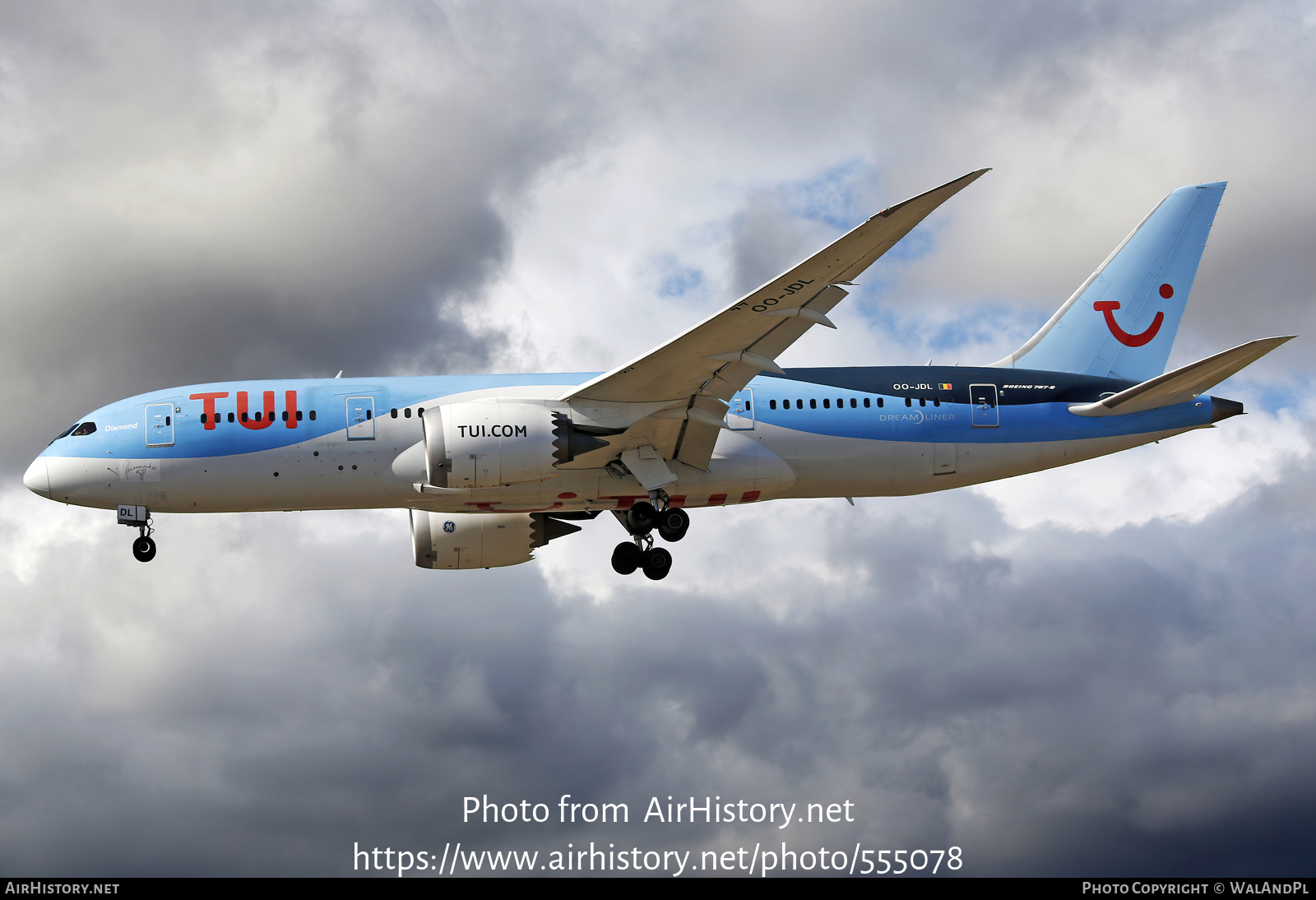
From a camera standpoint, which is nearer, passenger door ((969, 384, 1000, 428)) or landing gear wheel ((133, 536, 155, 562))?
landing gear wheel ((133, 536, 155, 562))

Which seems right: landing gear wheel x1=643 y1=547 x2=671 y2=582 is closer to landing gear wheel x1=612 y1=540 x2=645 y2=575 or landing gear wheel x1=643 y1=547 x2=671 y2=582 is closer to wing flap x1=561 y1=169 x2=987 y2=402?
landing gear wheel x1=612 y1=540 x2=645 y2=575

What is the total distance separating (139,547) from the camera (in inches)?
1115

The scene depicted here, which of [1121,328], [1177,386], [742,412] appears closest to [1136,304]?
[1121,328]

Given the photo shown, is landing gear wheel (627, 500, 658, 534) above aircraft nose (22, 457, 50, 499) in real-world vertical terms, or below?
below

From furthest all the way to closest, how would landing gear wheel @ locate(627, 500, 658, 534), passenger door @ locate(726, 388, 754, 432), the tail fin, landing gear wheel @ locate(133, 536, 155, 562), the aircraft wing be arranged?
1. the tail fin
2. landing gear wheel @ locate(627, 500, 658, 534)
3. passenger door @ locate(726, 388, 754, 432)
4. landing gear wheel @ locate(133, 536, 155, 562)
5. the aircraft wing

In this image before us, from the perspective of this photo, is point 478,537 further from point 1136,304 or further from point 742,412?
point 1136,304

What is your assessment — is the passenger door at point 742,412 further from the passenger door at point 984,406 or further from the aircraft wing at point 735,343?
the passenger door at point 984,406

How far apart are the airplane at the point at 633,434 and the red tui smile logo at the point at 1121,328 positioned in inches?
79.9

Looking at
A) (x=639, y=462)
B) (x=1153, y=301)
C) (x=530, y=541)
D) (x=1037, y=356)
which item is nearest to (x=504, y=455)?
(x=639, y=462)

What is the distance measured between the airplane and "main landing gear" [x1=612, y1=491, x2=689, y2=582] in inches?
1.7

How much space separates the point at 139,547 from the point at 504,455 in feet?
29.7

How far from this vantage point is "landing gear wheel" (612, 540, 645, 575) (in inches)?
1196

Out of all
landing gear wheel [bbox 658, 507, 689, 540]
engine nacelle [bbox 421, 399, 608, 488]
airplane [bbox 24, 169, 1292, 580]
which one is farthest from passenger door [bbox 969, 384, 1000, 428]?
engine nacelle [bbox 421, 399, 608, 488]

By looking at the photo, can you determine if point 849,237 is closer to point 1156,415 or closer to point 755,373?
point 755,373
